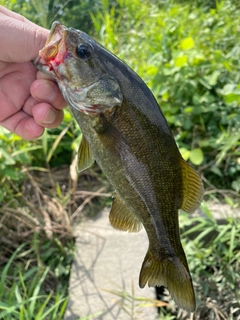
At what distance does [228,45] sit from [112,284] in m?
2.62

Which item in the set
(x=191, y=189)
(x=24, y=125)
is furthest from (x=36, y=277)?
(x=191, y=189)

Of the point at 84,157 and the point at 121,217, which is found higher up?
the point at 84,157

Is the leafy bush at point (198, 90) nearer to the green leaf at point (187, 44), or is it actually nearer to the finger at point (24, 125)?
the green leaf at point (187, 44)

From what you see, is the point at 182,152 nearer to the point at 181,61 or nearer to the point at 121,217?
the point at 181,61

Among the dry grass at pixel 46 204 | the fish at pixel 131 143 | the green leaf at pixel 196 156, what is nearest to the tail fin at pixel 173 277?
the fish at pixel 131 143

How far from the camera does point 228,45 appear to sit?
3693 mm

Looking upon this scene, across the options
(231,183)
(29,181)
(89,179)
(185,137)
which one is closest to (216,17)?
(185,137)

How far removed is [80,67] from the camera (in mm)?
1423

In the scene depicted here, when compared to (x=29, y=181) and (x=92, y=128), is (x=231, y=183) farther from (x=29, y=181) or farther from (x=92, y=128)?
(x=92, y=128)

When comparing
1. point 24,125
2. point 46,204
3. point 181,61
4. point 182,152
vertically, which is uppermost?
point 181,61

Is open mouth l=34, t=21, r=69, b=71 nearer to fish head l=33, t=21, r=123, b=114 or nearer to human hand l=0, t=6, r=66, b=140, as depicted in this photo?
fish head l=33, t=21, r=123, b=114

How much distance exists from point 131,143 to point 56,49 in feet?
1.54

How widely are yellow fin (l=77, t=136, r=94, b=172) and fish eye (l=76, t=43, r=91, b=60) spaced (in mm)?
324

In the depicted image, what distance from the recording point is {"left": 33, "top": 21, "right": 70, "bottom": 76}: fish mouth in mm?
1421
